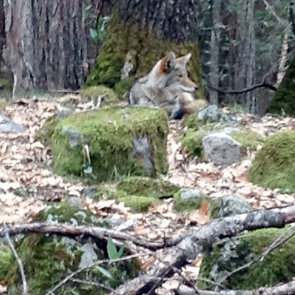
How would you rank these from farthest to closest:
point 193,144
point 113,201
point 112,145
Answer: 1. point 193,144
2. point 112,145
3. point 113,201

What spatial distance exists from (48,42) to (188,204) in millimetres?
6662

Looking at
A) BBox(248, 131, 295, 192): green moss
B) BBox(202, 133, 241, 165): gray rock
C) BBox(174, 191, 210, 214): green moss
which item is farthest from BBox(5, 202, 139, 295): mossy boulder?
BBox(202, 133, 241, 165): gray rock

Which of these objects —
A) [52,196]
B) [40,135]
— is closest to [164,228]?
[52,196]

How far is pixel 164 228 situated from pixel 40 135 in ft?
9.46

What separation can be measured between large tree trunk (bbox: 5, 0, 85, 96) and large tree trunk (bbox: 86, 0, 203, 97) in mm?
1502

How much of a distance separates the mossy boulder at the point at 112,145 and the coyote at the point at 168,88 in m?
2.31

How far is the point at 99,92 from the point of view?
9492 mm

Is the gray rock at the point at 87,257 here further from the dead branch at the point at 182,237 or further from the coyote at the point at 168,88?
the coyote at the point at 168,88

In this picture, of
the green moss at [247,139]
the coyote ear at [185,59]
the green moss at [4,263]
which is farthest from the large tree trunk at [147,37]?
the green moss at [4,263]

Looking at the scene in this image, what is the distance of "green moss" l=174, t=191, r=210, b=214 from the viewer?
5346mm

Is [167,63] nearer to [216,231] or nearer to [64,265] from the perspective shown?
[64,265]

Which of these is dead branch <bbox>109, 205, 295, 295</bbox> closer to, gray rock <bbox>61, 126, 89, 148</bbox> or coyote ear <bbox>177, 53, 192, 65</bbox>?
gray rock <bbox>61, 126, 89, 148</bbox>

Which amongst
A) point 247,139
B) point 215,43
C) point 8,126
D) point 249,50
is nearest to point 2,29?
point 215,43

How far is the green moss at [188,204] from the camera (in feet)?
17.5
